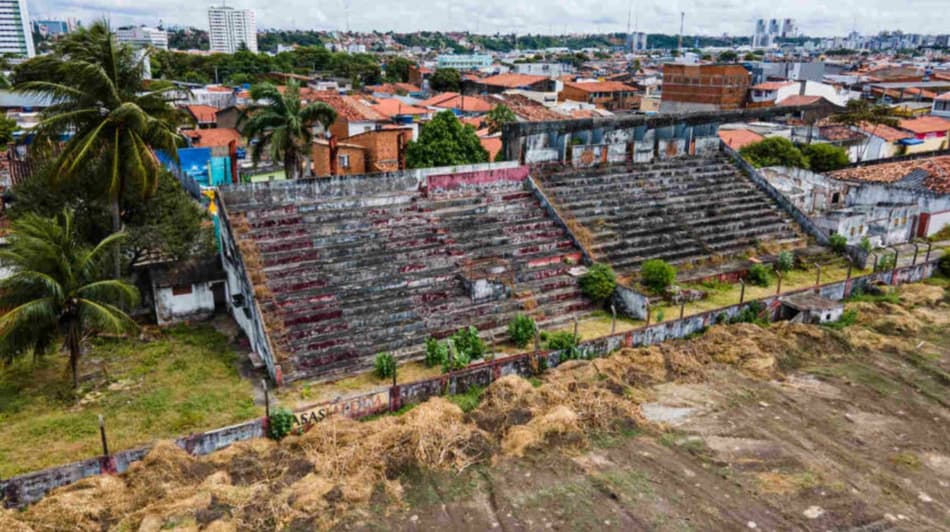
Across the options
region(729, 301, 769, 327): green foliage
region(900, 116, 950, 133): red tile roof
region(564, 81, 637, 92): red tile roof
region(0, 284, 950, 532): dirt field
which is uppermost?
region(564, 81, 637, 92): red tile roof

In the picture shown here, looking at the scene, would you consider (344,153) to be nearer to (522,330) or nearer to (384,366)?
(522,330)

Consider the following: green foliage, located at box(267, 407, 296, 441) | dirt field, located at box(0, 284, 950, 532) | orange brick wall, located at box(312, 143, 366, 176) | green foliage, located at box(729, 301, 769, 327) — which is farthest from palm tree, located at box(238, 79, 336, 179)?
green foliage, located at box(729, 301, 769, 327)

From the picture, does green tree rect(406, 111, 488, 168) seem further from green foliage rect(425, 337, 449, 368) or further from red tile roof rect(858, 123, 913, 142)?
red tile roof rect(858, 123, 913, 142)

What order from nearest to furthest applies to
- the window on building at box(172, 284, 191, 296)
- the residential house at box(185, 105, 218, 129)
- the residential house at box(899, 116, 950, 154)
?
the window on building at box(172, 284, 191, 296) → the residential house at box(899, 116, 950, 154) → the residential house at box(185, 105, 218, 129)

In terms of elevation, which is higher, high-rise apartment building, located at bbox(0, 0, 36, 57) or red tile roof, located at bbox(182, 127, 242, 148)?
high-rise apartment building, located at bbox(0, 0, 36, 57)

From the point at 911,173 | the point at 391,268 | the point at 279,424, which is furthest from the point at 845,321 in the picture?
the point at 279,424

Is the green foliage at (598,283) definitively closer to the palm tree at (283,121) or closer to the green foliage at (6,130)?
the palm tree at (283,121)

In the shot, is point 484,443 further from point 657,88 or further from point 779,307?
point 657,88
